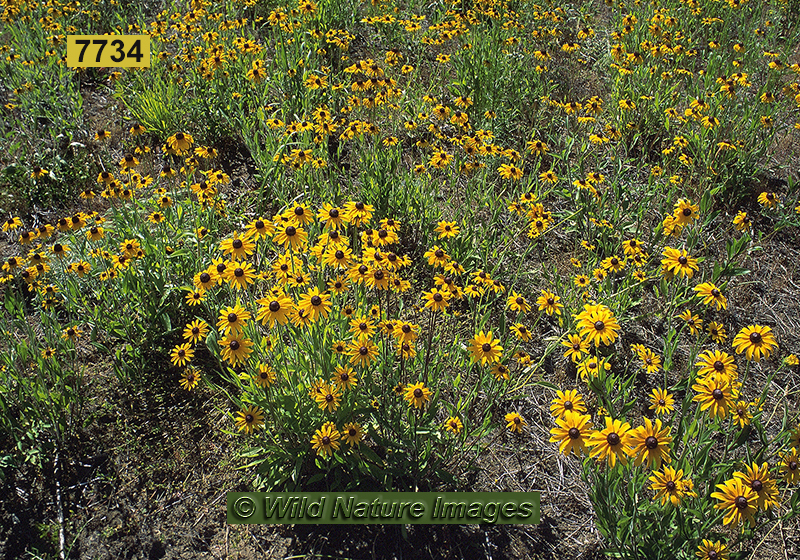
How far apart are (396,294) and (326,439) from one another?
1527 mm

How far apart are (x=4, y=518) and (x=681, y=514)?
125 inches

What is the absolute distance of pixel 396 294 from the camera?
376 cm

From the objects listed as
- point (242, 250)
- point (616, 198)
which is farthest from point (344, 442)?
point (616, 198)

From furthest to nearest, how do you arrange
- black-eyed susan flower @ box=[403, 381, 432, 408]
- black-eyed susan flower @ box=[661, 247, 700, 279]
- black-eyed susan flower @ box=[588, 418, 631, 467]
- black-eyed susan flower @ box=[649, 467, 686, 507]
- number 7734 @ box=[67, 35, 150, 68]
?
number 7734 @ box=[67, 35, 150, 68] < black-eyed susan flower @ box=[661, 247, 700, 279] < black-eyed susan flower @ box=[403, 381, 432, 408] < black-eyed susan flower @ box=[649, 467, 686, 507] < black-eyed susan flower @ box=[588, 418, 631, 467]

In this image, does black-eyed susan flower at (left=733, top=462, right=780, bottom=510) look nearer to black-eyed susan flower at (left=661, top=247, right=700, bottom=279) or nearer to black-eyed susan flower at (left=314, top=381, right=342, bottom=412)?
black-eyed susan flower at (left=661, top=247, right=700, bottom=279)

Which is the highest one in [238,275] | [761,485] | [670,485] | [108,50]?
[108,50]

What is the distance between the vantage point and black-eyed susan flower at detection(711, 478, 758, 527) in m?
1.95

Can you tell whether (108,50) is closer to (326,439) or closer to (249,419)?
(249,419)

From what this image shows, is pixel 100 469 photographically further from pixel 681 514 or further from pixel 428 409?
pixel 681 514

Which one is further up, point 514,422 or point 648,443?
point 648,443

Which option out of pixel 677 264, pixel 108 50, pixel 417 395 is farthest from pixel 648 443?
pixel 108 50

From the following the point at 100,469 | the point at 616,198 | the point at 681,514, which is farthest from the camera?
the point at 616,198

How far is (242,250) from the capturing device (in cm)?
246

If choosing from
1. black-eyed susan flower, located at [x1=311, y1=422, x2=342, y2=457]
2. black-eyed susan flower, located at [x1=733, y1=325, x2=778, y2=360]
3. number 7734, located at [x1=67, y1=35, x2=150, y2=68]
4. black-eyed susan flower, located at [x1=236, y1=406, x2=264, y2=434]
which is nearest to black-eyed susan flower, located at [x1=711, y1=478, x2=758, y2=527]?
black-eyed susan flower, located at [x1=733, y1=325, x2=778, y2=360]
